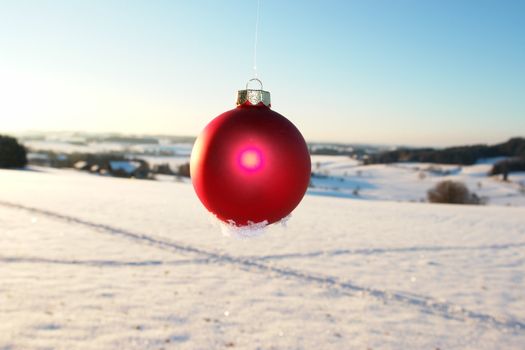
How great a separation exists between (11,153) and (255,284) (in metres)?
47.8

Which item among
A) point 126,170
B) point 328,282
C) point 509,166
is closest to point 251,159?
point 328,282

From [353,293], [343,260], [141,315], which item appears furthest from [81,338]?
[343,260]

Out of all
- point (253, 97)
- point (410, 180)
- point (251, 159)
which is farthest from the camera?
point (410, 180)

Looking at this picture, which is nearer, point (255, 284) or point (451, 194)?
point (255, 284)

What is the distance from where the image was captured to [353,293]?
9.17 m

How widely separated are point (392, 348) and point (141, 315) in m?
4.52

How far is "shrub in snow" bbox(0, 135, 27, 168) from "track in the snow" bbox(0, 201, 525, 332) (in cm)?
3940

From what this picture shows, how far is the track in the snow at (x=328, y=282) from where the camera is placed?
26.4ft

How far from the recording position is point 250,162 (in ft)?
5.00

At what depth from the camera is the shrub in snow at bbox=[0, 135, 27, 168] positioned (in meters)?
46.7

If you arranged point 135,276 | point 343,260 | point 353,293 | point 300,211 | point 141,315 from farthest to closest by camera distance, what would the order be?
1. point 300,211
2. point 343,260
3. point 135,276
4. point 353,293
5. point 141,315

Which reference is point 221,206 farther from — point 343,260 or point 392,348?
point 343,260

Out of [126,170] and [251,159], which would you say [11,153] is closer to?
[126,170]

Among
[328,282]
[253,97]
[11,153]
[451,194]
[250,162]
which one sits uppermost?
[253,97]
